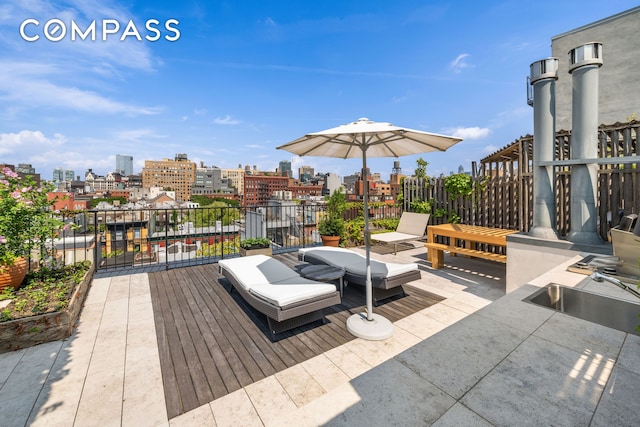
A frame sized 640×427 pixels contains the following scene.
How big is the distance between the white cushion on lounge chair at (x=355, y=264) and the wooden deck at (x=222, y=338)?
1.64 ft

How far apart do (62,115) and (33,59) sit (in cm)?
936

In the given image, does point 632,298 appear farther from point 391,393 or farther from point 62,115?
point 62,115

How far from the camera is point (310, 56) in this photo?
14773mm

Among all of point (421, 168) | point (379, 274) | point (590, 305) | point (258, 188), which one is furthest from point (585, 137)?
point (258, 188)

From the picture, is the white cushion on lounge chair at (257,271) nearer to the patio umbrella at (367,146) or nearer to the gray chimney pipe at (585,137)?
the patio umbrella at (367,146)

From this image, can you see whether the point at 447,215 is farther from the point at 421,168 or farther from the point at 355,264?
the point at 355,264

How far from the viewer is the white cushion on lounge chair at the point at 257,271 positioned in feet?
11.8

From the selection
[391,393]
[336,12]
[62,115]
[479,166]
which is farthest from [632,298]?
[62,115]

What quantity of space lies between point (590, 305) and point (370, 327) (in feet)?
6.84

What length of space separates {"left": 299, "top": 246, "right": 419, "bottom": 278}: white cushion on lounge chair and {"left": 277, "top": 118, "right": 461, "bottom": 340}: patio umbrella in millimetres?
490

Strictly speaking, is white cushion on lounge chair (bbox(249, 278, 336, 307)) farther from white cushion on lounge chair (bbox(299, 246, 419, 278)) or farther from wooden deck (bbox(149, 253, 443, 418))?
white cushion on lounge chair (bbox(299, 246, 419, 278))

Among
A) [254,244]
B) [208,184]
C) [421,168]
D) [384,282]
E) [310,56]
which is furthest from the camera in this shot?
[208,184]

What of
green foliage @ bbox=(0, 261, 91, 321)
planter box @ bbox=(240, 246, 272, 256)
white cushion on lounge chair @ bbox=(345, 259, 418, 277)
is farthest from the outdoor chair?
green foliage @ bbox=(0, 261, 91, 321)

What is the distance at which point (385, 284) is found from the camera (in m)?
3.63
